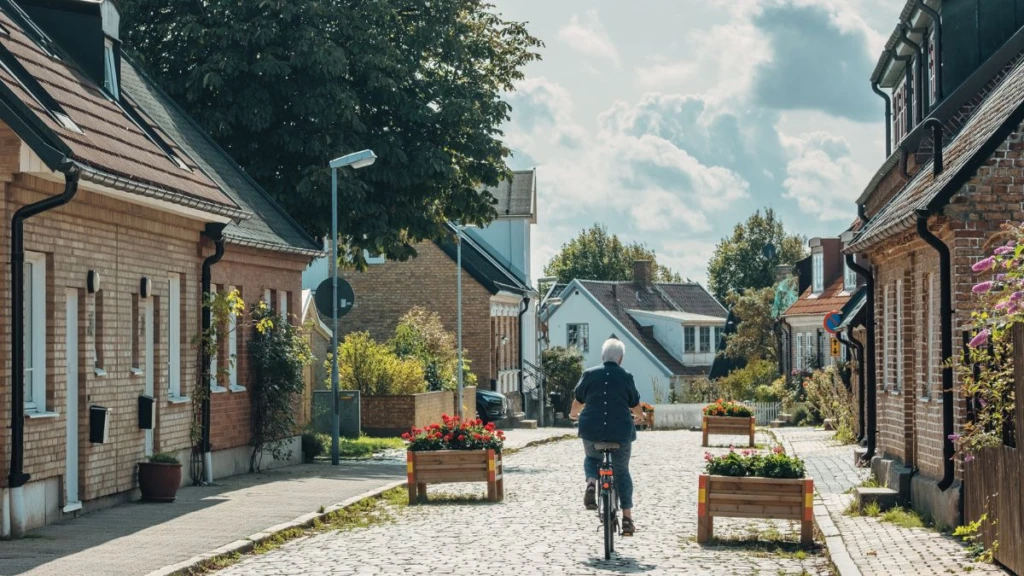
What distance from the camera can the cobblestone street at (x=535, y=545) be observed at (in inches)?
499

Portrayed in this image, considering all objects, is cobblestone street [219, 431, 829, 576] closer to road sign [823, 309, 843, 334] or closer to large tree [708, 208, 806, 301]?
road sign [823, 309, 843, 334]

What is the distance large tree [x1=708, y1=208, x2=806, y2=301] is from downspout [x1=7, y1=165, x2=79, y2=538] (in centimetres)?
9128

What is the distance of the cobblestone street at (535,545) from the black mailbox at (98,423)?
10.4ft

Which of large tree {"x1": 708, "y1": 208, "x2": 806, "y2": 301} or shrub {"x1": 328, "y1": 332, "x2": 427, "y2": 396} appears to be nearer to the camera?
shrub {"x1": 328, "y1": 332, "x2": 427, "y2": 396}

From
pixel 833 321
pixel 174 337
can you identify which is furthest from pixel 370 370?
pixel 174 337

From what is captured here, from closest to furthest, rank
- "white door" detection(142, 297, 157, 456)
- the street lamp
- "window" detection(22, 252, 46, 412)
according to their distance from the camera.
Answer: "window" detection(22, 252, 46, 412) < "white door" detection(142, 297, 157, 456) < the street lamp

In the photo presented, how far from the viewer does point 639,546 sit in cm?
1430

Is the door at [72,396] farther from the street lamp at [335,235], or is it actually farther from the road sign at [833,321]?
the road sign at [833,321]

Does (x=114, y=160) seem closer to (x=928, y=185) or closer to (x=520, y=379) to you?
(x=928, y=185)

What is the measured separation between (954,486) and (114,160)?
9914 millimetres

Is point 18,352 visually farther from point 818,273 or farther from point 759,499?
point 818,273

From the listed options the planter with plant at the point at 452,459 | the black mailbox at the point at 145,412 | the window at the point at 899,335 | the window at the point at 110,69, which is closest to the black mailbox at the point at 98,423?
the black mailbox at the point at 145,412

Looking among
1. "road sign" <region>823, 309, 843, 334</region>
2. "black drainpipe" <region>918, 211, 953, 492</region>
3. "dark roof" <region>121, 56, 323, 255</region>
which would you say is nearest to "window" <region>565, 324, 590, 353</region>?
"road sign" <region>823, 309, 843, 334</region>

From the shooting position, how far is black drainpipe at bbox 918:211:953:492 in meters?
14.8
